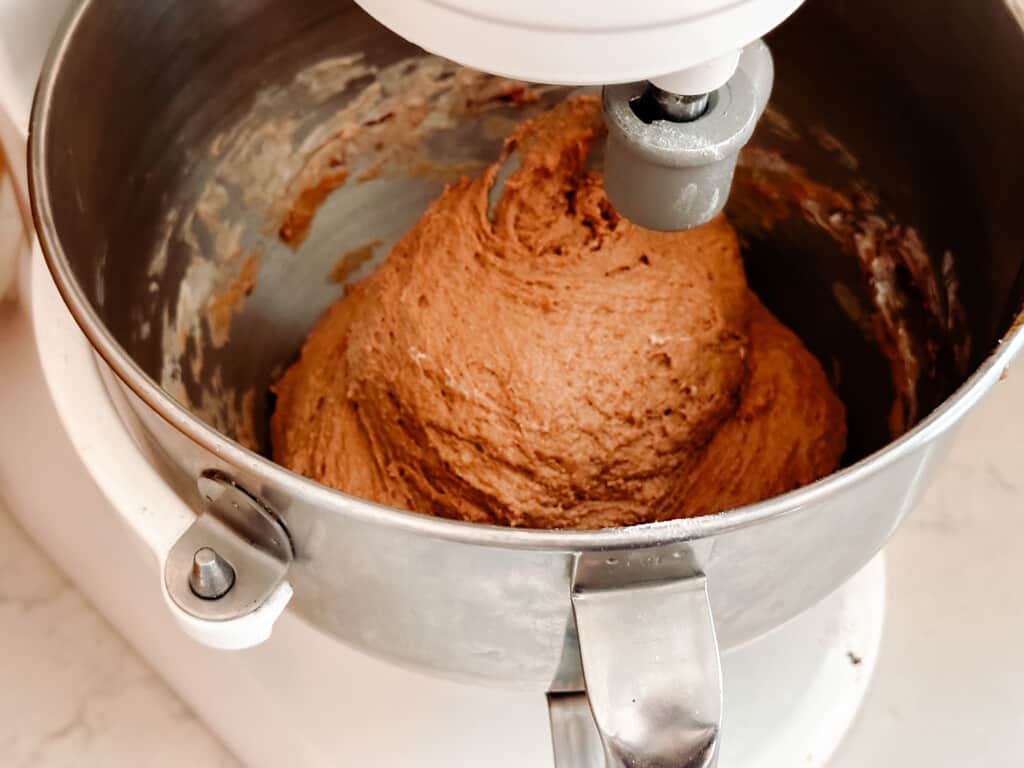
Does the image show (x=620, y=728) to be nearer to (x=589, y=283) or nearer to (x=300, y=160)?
(x=589, y=283)

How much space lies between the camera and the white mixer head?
1.08ft

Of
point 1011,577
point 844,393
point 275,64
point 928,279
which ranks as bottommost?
point 1011,577

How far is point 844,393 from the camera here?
80 cm

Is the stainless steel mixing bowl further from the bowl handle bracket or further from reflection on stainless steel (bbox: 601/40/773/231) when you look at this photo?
reflection on stainless steel (bbox: 601/40/773/231)

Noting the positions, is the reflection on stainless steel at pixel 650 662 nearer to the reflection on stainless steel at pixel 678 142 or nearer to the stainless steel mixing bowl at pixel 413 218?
the stainless steel mixing bowl at pixel 413 218

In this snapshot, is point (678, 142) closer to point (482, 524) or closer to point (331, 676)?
point (482, 524)

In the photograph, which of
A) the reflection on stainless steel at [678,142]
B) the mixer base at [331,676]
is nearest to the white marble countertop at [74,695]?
the mixer base at [331,676]

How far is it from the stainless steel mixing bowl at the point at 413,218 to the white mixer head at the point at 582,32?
17cm

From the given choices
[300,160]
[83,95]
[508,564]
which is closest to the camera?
[508,564]

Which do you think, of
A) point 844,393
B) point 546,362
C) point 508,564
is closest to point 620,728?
Answer: point 508,564

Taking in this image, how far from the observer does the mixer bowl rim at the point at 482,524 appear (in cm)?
40

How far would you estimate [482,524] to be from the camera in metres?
0.42

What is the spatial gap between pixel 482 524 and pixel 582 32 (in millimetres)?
192

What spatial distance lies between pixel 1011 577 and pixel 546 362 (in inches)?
16.0
